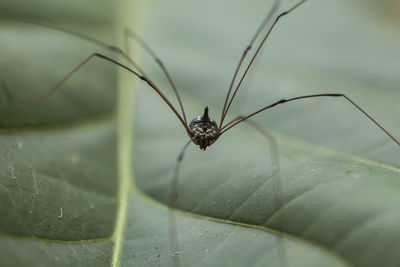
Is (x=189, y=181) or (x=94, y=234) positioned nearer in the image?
(x=94, y=234)

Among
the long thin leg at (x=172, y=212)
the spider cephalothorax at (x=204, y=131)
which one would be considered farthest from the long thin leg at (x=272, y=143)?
the long thin leg at (x=172, y=212)

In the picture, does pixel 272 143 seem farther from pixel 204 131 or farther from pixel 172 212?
pixel 172 212

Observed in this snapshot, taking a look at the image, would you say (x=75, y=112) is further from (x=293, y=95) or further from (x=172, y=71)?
(x=293, y=95)

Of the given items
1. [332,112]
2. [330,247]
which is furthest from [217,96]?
[330,247]

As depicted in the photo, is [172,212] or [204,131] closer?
[172,212]

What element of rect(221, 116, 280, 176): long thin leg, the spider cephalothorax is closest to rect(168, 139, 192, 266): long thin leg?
the spider cephalothorax

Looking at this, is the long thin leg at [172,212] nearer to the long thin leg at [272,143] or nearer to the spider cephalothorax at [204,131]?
the spider cephalothorax at [204,131]

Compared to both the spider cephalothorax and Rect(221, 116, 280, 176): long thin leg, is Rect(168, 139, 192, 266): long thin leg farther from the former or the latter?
Rect(221, 116, 280, 176): long thin leg

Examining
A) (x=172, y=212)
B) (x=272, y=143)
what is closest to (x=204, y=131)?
(x=272, y=143)

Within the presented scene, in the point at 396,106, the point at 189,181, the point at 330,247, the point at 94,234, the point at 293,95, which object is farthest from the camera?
the point at 293,95
